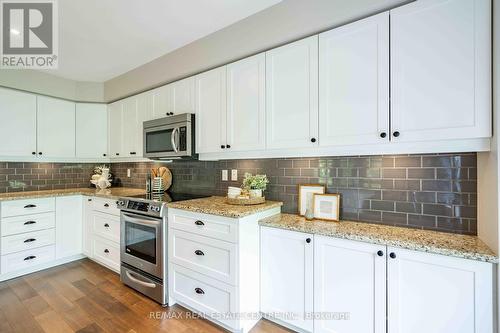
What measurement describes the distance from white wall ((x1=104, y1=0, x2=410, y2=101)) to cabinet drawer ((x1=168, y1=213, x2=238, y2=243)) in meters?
1.44

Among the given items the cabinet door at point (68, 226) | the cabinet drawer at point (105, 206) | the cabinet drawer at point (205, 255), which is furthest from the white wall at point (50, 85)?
the cabinet drawer at point (205, 255)


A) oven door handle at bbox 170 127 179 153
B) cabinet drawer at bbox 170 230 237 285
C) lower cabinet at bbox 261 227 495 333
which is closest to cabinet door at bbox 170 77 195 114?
oven door handle at bbox 170 127 179 153

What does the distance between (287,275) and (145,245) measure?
141 centimetres

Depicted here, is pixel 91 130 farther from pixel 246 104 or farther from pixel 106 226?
pixel 246 104

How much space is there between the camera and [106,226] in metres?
2.87

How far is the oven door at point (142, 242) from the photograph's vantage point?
217 cm

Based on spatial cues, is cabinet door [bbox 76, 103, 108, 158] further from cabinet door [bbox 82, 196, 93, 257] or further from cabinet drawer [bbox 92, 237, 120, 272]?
cabinet drawer [bbox 92, 237, 120, 272]

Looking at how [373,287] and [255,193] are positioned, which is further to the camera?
[255,193]

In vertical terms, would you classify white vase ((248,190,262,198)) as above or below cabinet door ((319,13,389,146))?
below

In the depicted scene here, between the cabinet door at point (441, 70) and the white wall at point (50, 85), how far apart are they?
3.87 m

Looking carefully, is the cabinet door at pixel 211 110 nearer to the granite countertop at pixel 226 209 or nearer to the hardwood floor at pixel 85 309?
the granite countertop at pixel 226 209

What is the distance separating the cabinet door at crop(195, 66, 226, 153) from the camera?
88.7 inches

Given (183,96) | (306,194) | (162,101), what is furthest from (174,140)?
(306,194)

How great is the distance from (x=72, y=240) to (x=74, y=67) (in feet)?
7.43
